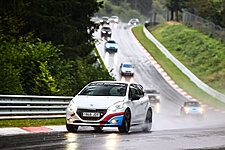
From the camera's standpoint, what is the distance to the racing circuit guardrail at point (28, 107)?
1483 cm

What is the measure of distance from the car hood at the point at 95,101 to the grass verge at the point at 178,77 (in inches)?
1203

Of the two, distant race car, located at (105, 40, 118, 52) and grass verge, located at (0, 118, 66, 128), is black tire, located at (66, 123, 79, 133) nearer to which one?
grass verge, located at (0, 118, 66, 128)

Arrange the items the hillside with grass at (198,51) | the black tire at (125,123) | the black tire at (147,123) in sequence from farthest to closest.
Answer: the hillside with grass at (198,51) < the black tire at (147,123) < the black tire at (125,123)

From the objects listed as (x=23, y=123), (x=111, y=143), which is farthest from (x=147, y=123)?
(x=111, y=143)

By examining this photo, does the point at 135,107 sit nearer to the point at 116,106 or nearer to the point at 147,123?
the point at 116,106

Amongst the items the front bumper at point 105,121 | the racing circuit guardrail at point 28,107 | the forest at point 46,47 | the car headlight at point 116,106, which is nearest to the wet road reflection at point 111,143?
the front bumper at point 105,121

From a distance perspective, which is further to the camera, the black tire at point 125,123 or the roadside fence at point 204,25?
the roadside fence at point 204,25

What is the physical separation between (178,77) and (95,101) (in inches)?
1648

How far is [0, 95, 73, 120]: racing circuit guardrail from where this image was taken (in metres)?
14.8

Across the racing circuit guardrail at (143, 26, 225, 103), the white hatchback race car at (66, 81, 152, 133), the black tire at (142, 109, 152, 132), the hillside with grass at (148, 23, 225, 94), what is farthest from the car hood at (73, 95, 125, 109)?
the hillside with grass at (148, 23, 225, 94)

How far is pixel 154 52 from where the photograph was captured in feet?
218

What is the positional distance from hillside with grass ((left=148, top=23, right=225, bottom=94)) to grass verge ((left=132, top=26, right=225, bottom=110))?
1982 millimetres

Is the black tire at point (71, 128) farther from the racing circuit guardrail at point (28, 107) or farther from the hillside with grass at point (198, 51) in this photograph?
the hillside with grass at point (198, 51)

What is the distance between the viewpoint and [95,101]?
1281cm
